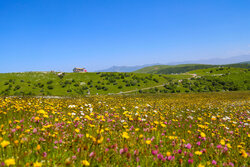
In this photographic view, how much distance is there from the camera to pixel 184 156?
12.4 feet

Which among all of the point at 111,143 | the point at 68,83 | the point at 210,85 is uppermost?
the point at 111,143

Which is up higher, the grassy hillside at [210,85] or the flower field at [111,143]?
the flower field at [111,143]

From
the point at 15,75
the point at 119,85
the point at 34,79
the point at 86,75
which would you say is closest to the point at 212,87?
the point at 119,85

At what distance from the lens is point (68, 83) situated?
57.4m

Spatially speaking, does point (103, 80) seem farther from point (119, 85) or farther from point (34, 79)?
point (34, 79)

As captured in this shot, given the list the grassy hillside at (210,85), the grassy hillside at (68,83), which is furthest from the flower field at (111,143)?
the grassy hillside at (68,83)

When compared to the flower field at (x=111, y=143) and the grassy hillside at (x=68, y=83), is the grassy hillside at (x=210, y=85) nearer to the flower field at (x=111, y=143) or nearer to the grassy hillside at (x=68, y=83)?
the grassy hillside at (x=68, y=83)

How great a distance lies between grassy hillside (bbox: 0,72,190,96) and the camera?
50656 mm

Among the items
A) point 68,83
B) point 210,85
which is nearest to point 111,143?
point 68,83

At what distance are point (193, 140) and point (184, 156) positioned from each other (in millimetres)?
1544

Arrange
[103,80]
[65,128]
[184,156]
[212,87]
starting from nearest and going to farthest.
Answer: [184,156]
[65,128]
[212,87]
[103,80]

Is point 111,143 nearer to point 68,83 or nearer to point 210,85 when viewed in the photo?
point 68,83

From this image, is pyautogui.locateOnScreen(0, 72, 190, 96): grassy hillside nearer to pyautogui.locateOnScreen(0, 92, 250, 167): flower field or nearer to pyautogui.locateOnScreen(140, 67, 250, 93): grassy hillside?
pyautogui.locateOnScreen(140, 67, 250, 93): grassy hillside

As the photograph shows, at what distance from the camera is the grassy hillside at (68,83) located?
50656 millimetres
